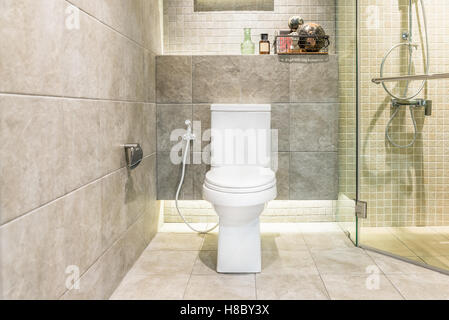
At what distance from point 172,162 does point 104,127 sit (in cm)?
108

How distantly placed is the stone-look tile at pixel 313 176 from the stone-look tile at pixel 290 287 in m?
0.85

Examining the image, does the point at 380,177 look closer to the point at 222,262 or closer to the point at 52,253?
the point at 222,262

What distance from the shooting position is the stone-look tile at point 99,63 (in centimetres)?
138

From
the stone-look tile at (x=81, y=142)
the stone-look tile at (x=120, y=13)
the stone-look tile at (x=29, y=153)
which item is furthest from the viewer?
the stone-look tile at (x=120, y=13)

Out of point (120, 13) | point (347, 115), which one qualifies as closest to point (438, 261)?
point (347, 115)

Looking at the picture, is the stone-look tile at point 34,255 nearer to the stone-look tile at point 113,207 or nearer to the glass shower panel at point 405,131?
the stone-look tile at point 113,207

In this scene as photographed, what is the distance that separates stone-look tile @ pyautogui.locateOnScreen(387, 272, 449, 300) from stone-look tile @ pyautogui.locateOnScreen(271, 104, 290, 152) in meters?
1.11

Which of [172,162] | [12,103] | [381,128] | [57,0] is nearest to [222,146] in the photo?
[172,162]

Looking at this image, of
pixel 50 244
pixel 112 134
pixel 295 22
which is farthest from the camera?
pixel 295 22

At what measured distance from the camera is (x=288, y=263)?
7.09 ft

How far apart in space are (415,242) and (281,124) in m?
1.10

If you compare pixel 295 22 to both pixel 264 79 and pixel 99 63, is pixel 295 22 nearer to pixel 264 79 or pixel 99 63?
pixel 264 79

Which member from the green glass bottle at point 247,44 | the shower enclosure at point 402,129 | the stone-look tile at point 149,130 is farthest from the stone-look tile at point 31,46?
the shower enclosure at point 402,129

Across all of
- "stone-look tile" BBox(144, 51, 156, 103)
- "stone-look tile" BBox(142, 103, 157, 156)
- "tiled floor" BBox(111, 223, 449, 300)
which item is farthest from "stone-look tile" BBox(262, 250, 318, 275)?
"stone-look tile" BBox(144, 51, 156, 103)
